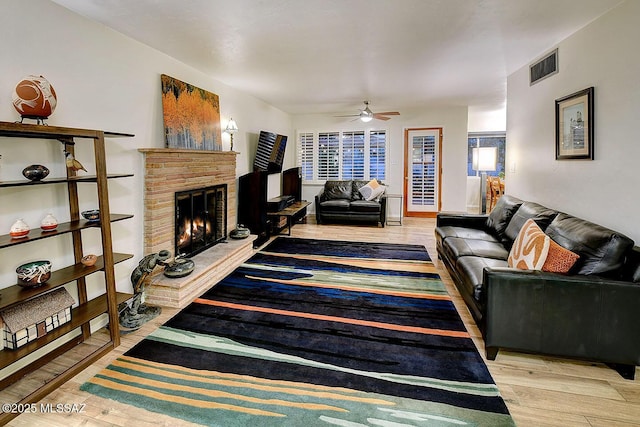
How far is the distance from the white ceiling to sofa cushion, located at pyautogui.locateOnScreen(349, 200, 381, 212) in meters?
2.64

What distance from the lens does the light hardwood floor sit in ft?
5.81

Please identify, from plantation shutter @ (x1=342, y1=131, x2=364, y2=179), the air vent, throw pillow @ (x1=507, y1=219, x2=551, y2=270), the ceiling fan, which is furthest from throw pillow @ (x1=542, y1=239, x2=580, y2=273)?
plantation shutter @ (x1=342, y1=131, x2=364, y2=179)

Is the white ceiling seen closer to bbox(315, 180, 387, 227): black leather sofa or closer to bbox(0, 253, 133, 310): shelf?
bbox(0, 253, 133, 310): shelf

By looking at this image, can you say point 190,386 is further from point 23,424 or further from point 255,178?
point 255,178

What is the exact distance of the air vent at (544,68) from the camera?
3.43 m

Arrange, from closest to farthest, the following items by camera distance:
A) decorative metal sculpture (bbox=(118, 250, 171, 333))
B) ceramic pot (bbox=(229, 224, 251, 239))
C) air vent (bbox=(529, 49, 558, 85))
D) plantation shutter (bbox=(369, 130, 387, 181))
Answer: decorative metal sculpture (bbox=(118, 250, 171, 333)) → air vent (bbox=(529, 49, 558, 85)) → ceramic pot (bbox=(229, 224, 251, 239)) → plantation shutter (bbox=(369, 130, 387, 181))

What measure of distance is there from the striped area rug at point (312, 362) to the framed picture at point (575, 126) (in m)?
1.84

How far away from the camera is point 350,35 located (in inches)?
121

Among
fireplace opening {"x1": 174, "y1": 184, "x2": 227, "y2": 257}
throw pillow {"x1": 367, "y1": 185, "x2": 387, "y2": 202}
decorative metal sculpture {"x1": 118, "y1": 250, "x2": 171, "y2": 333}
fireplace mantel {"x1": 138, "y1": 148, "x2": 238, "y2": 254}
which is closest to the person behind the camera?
decorative metal sculpture {"x1": 118, "y1": 250, "x2": 171, "y2": 333}

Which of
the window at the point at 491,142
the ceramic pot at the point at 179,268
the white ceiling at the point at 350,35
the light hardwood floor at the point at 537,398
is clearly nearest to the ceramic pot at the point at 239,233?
the ceramic pot at the point at 179,268

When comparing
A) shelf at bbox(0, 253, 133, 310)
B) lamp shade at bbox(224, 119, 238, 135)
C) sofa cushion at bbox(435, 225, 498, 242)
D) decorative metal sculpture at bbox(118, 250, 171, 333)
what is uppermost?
lamp shade at bbox(224, 119, 238, 135)

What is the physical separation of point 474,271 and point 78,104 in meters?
3.44

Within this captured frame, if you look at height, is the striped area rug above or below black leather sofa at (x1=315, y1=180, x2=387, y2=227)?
below

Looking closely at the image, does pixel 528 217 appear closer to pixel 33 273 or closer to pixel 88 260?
pixel 88 260
